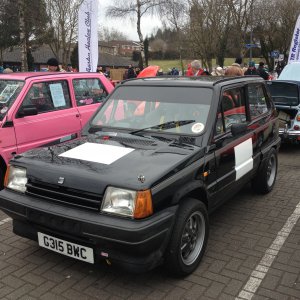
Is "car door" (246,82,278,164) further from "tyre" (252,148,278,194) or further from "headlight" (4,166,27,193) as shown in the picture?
"headlight" (4,166,27,193)

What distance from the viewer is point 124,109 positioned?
4.33 meters

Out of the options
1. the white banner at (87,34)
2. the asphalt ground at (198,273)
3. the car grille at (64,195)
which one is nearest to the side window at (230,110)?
the asphalt ground at (198,273)

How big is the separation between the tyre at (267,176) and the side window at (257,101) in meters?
0.65

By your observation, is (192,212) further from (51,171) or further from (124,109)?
(124,109)

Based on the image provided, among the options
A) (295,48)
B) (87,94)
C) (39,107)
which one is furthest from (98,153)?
(295,48)

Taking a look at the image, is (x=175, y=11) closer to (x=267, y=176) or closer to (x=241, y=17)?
(x=241, y=17)

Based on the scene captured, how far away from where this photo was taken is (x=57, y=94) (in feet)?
20.2

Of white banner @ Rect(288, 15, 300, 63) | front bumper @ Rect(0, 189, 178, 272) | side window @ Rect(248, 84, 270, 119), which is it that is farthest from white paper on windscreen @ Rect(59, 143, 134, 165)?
white banner @ Rect(288, 15, 300, 63)

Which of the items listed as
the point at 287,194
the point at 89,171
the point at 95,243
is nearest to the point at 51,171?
the point at 89,171

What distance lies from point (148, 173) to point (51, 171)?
834 millimetres

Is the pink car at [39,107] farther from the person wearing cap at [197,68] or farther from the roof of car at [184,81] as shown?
the person wearing cap at [197,68]

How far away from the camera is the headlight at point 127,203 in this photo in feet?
9.47

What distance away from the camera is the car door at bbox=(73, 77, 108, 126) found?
6.49 metres

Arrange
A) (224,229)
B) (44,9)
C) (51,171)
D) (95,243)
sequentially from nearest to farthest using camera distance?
(95,243)
(51,171)
(224,229)
(44,9)
